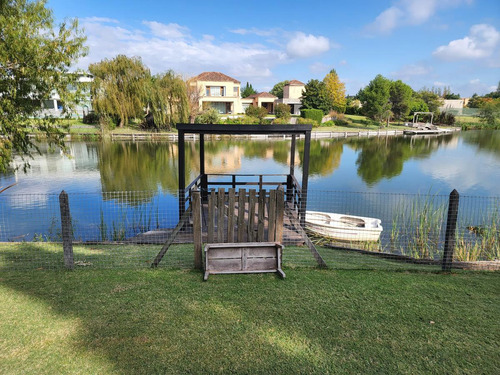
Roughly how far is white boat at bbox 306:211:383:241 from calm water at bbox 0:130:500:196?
20.1 feet

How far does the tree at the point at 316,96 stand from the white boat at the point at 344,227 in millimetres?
49078

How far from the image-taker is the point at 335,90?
200 ft

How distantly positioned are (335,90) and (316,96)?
6599 millimetres

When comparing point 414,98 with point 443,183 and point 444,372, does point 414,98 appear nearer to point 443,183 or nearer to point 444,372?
point 443,183

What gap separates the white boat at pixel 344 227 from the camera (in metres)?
9.25

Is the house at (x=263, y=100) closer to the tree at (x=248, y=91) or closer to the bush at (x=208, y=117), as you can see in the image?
the tree at (x=248, y=91)

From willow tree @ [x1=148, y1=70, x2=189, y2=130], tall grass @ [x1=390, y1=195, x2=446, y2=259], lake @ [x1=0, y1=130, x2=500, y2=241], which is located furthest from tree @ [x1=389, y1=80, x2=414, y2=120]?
tall grass @ [x1=390, y1=195, x2=446, y2=259]

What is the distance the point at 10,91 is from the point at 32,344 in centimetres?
522

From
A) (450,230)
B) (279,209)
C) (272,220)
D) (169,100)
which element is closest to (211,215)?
(272,220)

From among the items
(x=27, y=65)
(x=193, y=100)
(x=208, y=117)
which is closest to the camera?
(x=27, y=65)

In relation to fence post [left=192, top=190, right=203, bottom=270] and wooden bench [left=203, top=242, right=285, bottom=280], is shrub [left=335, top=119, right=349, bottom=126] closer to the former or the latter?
wooden bench [left=203, top=242, right=285, bottom=280]

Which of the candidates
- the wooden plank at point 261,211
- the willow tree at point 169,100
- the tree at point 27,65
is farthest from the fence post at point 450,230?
the willow tree at point 169,100

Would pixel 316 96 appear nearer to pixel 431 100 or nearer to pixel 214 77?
pixel 214 77

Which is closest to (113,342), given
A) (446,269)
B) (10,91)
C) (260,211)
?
(260,211)
